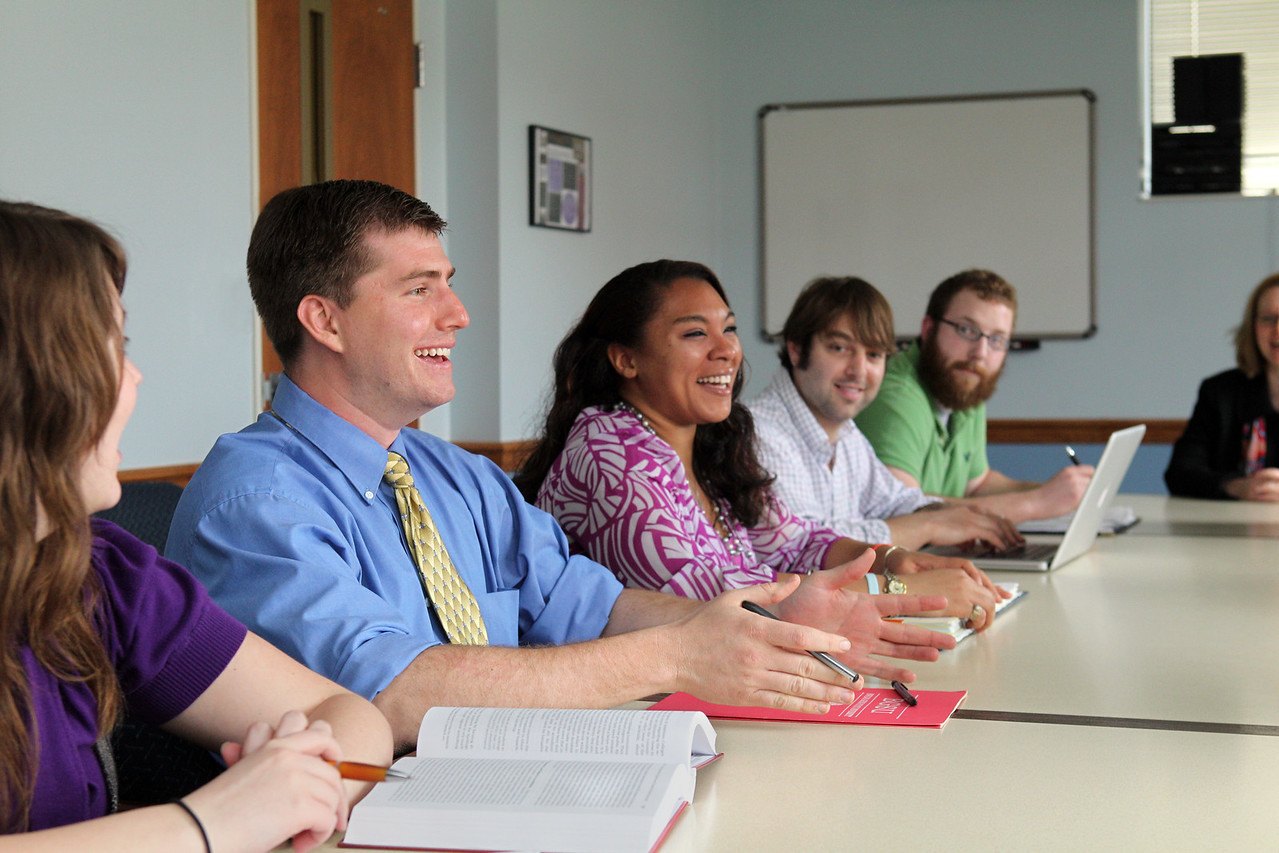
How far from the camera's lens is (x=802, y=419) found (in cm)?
303

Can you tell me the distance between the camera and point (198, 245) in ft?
10.7

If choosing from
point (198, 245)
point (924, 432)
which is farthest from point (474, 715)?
point (924, 432)

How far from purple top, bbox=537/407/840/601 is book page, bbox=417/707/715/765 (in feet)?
2.71

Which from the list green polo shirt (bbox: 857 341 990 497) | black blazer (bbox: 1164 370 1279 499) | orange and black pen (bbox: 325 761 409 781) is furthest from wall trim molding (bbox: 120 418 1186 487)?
orange and black pen (bbox: 325 761 409 781)

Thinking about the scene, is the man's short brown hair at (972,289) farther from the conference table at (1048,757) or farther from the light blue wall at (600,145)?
the conference table at (1048,757)

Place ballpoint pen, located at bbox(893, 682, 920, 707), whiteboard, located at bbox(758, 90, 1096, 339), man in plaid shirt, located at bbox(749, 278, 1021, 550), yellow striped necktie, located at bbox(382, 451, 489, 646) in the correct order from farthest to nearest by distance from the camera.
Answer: whiteboard, located at bbox(758, 90, 1096, 339), man in plaid shirt, located at bbox(749, 278, 1021, 550), yellow striped necktie, located at bbox(382, 451, 489, 646), ballpoint pen, located at bbox(893, 682, 920, 707)

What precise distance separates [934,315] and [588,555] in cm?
198

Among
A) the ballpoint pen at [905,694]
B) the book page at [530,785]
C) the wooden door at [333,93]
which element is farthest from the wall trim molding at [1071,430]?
the book page at [530,785]

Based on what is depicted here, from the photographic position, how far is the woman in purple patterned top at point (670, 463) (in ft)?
6.63

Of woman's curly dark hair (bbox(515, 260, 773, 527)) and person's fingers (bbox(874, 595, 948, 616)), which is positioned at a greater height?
woman's curly dark hair (bbox(515, 260, 773, 527))

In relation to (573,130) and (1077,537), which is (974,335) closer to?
(1077,537)

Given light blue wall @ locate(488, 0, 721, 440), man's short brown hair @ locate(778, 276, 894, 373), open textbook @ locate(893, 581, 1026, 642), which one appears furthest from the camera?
light blue wall @ locate(488, 0, 721, 440)

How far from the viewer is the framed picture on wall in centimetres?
455

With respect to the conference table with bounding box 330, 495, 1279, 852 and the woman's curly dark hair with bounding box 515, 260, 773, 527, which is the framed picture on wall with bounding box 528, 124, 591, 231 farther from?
the conference table with bounding box 330, 495, 1279, 852
